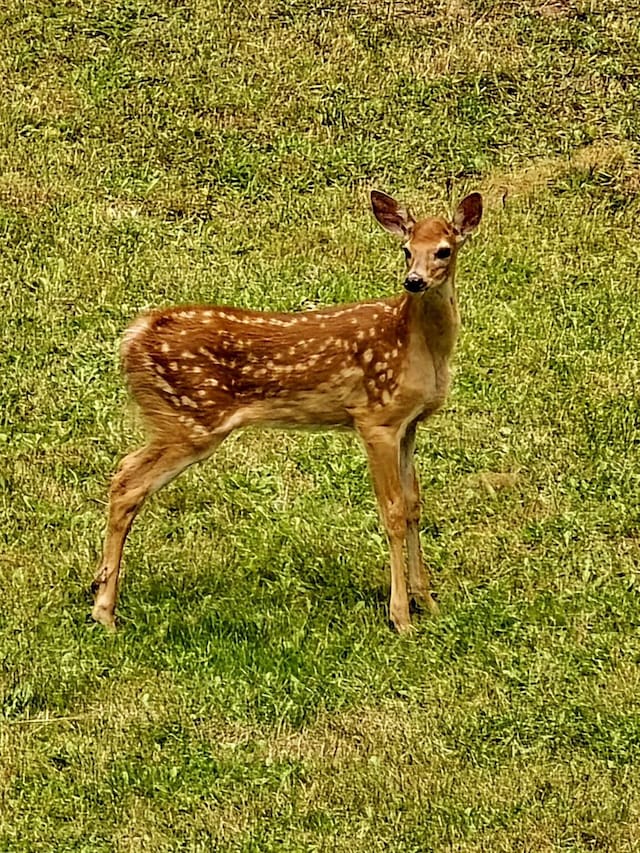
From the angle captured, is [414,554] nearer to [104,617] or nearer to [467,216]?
[104,617]

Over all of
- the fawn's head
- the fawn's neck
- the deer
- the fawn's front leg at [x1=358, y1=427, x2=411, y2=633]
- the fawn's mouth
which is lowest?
the fawn's front leg at [x1=358, y1=427, x2=411, y2=633]

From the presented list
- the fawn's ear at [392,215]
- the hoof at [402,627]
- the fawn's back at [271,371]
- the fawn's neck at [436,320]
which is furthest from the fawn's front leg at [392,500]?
the fawn's ear at [392,215]

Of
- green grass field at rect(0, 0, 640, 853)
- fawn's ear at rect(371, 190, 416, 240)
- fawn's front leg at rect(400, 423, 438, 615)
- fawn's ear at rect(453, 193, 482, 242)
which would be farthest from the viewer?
fawn's front leg at rect(400, 423, 438, 615)

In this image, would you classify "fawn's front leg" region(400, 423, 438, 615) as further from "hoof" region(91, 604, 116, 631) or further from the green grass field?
"hoof" region(91, 604, 116, 631)

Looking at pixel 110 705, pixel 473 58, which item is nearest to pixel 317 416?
pixel 110 705

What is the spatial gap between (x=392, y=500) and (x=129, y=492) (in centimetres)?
121

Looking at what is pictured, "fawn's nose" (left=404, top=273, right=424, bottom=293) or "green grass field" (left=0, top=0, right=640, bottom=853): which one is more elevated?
"fawn's nose" (left=404, top=273, right=424, bottom=293)

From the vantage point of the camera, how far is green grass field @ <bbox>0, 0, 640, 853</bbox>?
680 cm

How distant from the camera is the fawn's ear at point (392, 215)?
25.8 feet

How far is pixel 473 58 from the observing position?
15117 mm

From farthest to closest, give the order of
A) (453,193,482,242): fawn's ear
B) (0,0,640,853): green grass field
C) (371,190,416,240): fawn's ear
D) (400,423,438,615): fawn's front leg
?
(400,423,438,615): fawn's front leg → (371,190,416,240): fawn's ear → (453,193,482,242): fawn's ear → (0,0,640,853): green grass field

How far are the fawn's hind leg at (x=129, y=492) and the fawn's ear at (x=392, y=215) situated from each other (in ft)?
4.11

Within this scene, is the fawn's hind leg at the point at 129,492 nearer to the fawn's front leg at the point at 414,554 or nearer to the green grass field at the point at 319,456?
the green grass field at the point at 319,456

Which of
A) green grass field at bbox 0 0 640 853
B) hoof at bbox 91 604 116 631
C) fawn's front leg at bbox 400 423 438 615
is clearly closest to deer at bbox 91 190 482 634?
hoof at bbox 91 604 116 631
